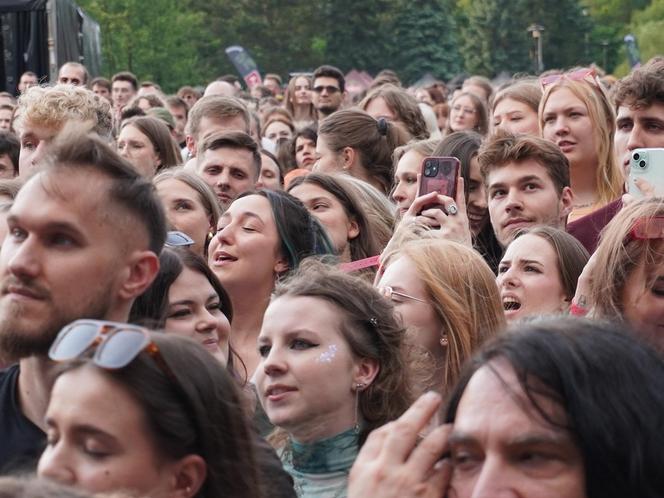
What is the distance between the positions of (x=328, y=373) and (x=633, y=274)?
3.36ft

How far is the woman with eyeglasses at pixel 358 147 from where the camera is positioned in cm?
852

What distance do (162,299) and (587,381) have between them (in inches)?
97.7

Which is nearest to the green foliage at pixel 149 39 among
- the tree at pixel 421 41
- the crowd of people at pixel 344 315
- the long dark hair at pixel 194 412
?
the tree at pixel 421 41

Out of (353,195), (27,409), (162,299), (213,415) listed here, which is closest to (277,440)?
(162,299)

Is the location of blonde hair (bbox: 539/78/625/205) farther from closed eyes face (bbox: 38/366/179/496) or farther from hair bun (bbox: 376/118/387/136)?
closed eyes face (bbox: 38/366/179/496)

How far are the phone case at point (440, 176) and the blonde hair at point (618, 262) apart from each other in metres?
1.60

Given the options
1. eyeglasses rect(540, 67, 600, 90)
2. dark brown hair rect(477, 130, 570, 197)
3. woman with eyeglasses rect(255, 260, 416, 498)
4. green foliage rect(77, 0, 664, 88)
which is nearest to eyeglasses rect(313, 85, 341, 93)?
eyeglasses rect(540, 67, 600, 90)

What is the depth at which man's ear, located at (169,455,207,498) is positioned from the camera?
3303mm

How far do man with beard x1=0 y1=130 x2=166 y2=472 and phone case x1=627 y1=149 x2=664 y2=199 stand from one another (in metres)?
2.34

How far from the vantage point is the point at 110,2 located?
53938 millimetres

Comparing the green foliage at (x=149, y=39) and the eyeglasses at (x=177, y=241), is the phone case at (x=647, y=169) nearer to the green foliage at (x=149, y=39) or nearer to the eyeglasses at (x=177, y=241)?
the eyeglasses at (x=177, y=241)

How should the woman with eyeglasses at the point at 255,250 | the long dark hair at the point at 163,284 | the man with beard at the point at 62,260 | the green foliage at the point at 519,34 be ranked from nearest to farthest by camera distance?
1. the man with beard at the point at 62,260
2. the long dark hair at the point at 163,284
3. the woman with eyeglasses at the point at 255,250
4. the green foliage at the point at 519,34

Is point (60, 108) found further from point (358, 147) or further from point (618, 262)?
point (618, 262)

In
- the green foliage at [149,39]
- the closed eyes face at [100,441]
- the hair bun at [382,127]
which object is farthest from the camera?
the green foliage at [149,39]
